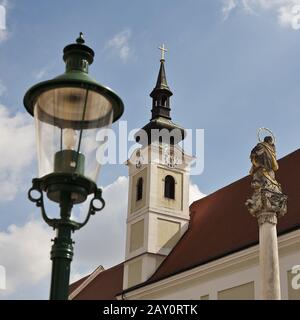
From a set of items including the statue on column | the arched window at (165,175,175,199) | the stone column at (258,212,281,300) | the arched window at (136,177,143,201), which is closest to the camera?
the stone column at (258,212,281,300)

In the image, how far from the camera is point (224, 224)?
25156 millimetres

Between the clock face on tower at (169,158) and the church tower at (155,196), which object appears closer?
the church tower at (155,196)

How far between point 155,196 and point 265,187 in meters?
17.3

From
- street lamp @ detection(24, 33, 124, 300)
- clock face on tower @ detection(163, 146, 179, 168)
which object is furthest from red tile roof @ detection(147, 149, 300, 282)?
street lamp @ detection(24, 33, 124, 300)

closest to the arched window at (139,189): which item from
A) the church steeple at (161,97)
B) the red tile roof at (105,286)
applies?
the church steeple at (161,97)

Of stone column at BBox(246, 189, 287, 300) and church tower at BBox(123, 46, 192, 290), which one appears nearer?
stone column at BBox(246, 189, 287, 300)

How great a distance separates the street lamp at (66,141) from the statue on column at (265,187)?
314 inches

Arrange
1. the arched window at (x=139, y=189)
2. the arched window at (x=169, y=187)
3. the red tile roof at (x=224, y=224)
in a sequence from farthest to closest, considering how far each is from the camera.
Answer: the arched window at (x=139, y=189) < the arched window at (x=169, y=187) < the red tile roof at (x=224, y=224)

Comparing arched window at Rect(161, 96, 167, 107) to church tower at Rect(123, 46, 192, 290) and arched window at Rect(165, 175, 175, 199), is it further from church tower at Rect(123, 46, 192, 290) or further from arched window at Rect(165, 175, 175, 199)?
arched window at Rect(165, 175, 175, 199)

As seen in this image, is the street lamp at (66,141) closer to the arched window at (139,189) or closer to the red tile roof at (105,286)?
the arched window at (139,189)

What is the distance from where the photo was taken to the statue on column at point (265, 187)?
1202 cm

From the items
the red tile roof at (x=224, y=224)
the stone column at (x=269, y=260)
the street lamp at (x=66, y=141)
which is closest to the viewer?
the street lamp at (x=66, y=141)

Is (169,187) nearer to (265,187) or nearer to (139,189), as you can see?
(139,189)

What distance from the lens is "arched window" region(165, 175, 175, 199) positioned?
1171 inches
